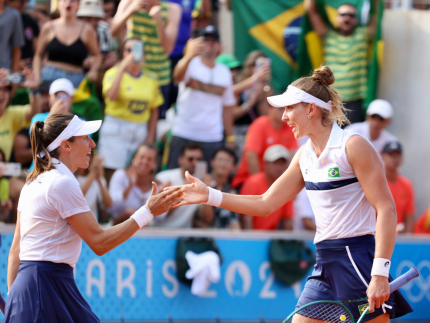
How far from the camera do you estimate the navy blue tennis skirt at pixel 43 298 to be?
340cm

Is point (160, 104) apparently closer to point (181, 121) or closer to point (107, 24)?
point (181, 121)

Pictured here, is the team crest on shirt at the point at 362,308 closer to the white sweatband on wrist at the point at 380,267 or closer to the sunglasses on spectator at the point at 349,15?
the white sweatband on wrist at the point at 380,267

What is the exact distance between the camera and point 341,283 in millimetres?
3615

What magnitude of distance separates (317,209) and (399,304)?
2.31 feet

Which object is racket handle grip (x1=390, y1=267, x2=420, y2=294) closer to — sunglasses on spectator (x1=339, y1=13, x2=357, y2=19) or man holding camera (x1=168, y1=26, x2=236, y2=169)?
man holding camera (x1=168, y1=26, x2=236, y2=169)

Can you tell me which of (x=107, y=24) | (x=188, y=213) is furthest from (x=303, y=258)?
(x=107, y=24)

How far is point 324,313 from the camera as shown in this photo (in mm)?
3592

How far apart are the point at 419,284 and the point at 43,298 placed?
5306 millimetres

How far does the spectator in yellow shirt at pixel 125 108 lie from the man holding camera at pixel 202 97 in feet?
1.25

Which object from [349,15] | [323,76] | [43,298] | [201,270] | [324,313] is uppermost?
[349,15]

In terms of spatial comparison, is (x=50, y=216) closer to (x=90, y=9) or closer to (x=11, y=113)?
(x=11, y=113)

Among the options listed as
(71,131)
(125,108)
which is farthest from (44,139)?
(125,108)

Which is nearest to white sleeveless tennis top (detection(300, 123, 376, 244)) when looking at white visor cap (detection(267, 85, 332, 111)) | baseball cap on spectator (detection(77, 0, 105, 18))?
white visor cap (detection(267, 85, 332, 111))

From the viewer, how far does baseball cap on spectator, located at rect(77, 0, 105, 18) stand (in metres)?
7.93
